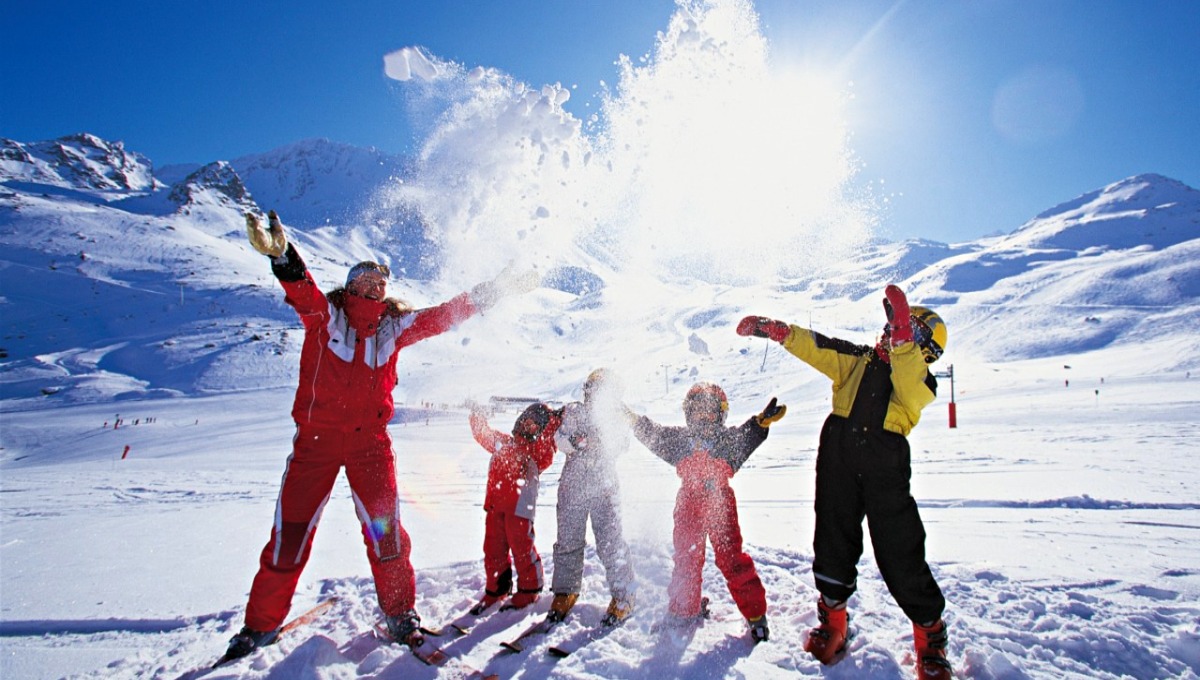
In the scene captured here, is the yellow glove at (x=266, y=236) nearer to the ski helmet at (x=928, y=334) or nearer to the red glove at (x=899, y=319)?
the red glove at (x=899, y=319)

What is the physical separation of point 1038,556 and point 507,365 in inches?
2507

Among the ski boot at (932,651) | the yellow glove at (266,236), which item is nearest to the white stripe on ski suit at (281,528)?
the yellow glove at (266,236)

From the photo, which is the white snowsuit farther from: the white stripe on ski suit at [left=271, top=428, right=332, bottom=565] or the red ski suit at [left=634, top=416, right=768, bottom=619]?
the white stripe on ski suit at [left=271, top=428, right=332, bottom=565]

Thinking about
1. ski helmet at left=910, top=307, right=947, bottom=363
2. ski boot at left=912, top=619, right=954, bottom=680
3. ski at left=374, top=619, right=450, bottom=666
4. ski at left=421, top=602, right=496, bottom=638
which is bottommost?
ski at left=421, top=602, right=496, bottom=638

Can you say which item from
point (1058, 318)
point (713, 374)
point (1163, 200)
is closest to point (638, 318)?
point (713, 374)

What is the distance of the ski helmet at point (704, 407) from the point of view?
3.71 m

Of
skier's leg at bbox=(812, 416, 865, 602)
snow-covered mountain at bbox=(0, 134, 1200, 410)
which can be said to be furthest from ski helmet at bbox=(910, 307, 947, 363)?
snow-covered mountain at bbox=(0, 134, 1200, 410)

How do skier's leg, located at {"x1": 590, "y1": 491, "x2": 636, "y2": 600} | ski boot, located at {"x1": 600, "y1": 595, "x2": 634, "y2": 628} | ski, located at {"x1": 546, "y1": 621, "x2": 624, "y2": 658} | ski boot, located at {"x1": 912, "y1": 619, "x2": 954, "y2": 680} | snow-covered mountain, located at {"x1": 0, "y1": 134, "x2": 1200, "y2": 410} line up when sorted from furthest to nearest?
snow-covered mountain, located at {"x1": 0, "y1": 134, "x2": 1200, "y2": 410}, skier's leg, located at {"x1": 590, "y1": 491, "x2": 636, "y2": 600}, ski boot, located at {"x1": 600, "y1": 595, "x2": 634, "y2": 628}, ski, located at {"x1": 546, "y1": 621, "x2": 624, "y2": 658}, ski boot, located at {"x1": 912, "y1": 619, "x2": 954, "y2": 680}

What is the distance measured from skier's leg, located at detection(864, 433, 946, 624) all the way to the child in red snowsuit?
6.80 feet

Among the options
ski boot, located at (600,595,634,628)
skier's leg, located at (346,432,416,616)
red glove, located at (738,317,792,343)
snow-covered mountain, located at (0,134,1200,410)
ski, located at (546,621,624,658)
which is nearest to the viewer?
ski, located at (546,621,624,658)

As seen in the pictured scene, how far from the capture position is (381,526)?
10.9 feet

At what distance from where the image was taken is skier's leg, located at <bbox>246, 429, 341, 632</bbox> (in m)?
3.08

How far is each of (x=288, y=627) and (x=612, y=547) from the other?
80.3 inches

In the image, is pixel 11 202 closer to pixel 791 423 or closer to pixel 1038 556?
pixel 791 423
